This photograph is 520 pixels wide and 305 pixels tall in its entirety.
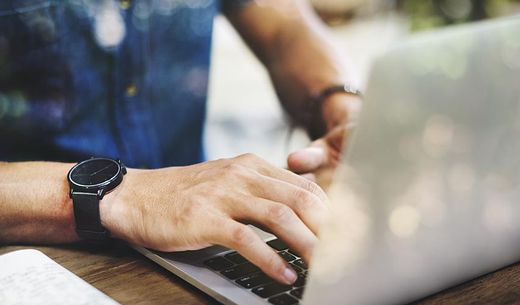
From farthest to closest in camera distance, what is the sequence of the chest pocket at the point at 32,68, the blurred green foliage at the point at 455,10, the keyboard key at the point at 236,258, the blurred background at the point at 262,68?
the blurred green foliage at the point at 455,10 < the blurred background at the point at 262,68 < the chest pocket at the point at 32,68 < the keyboard key at the point at 236,258

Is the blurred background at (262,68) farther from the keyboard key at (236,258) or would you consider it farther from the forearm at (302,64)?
the keyboard key at (236,258)

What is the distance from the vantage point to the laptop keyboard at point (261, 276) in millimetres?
699

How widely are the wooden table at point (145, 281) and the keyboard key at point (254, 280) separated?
1.6 inches

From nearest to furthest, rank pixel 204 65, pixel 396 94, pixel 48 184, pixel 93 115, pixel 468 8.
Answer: pixel 396 94, pixel 48 184, pixel 93 115, pixel 204 65, pixel 468 8

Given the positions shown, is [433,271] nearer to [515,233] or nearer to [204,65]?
[515,233]

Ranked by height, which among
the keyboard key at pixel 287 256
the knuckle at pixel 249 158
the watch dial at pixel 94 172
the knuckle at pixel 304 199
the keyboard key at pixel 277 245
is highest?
the watch dial at pixel 94 172

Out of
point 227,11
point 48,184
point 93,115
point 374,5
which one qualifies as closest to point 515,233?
point 48,184

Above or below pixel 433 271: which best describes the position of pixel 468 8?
above

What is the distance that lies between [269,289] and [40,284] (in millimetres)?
262

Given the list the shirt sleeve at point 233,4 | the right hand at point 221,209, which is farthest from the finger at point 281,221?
the shirt sleeve at point 233,4

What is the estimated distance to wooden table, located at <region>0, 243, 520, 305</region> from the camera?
28.4 inches

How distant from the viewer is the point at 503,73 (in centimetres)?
55

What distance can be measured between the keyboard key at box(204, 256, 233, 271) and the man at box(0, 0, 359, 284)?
31 mm

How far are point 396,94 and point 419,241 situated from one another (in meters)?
0.17
